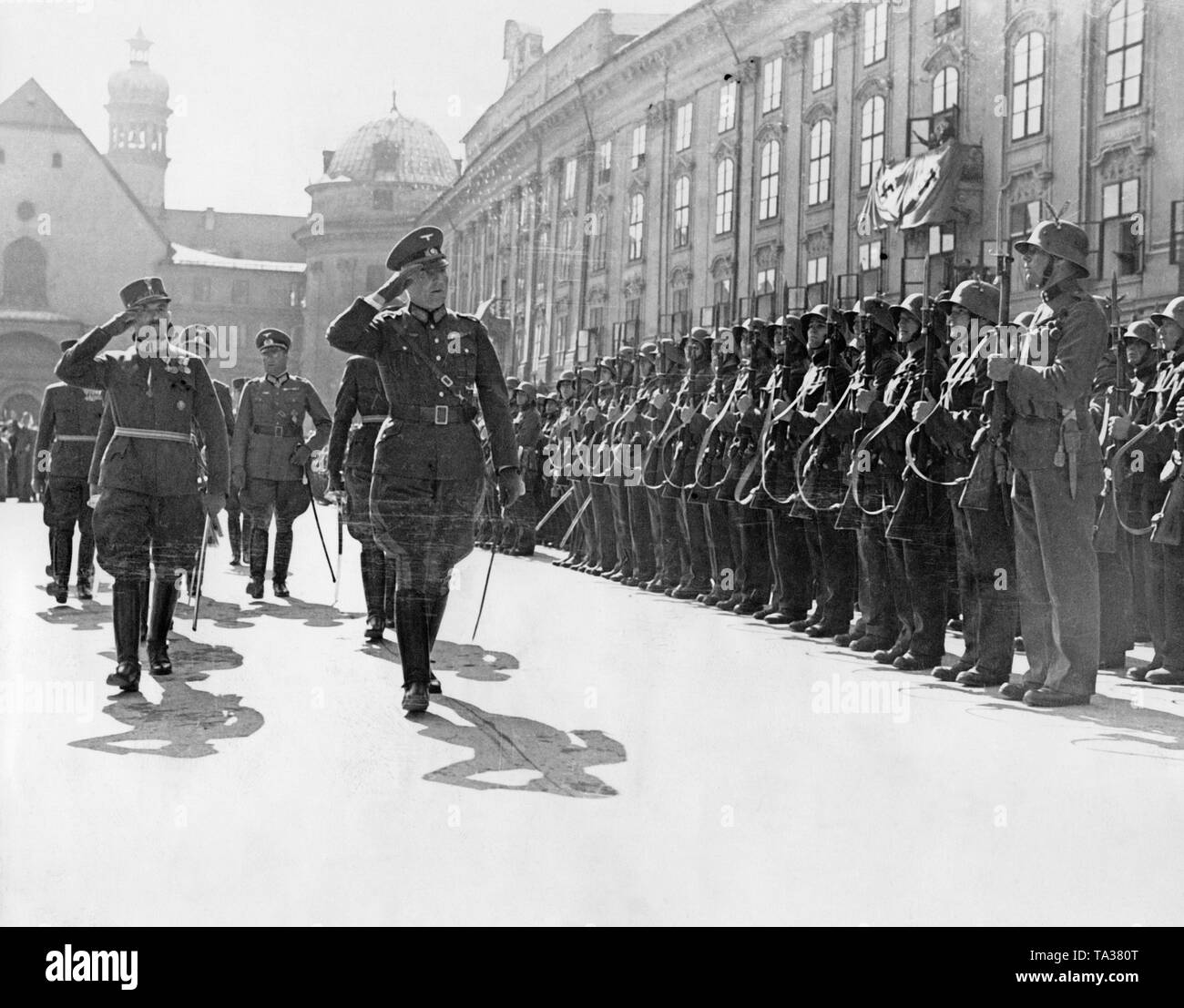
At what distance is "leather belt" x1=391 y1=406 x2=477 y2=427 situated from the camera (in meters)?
7.48

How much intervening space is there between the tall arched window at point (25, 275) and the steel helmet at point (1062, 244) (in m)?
34.1

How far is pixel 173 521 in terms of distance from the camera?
8.15 meters

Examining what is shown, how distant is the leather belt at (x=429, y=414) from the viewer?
748 centimetres

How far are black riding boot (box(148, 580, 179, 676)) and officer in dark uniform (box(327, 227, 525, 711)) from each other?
1551 mm

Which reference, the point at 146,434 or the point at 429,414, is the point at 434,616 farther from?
the point at 146,434

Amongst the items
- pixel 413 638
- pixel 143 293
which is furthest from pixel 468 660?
pixel 143 293

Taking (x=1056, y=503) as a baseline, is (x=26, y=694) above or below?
below

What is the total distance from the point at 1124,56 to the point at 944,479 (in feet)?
53.6

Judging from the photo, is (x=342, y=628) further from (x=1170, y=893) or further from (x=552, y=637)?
(x=1170, y=893)

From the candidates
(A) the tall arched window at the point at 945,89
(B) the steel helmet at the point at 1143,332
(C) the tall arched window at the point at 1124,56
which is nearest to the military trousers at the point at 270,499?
(B) the steel helmet at the point at 1143,332
